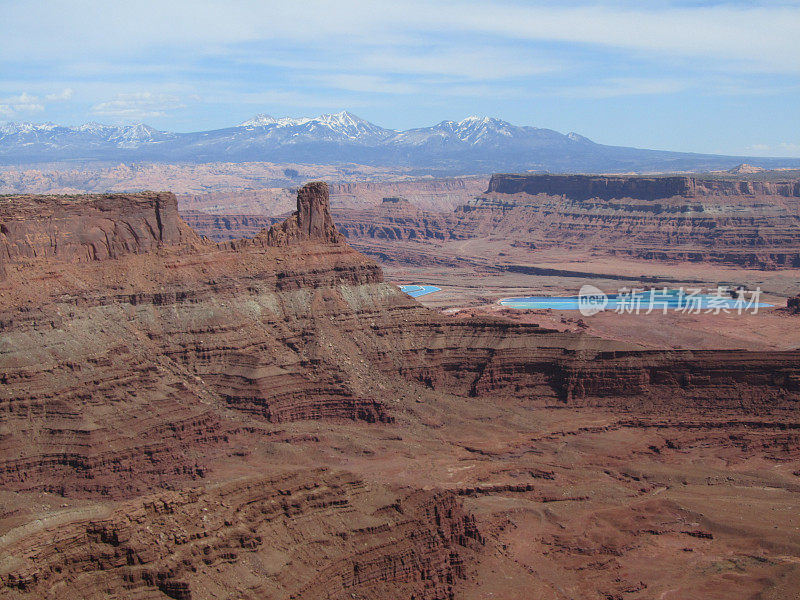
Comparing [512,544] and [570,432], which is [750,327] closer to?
[570,432]

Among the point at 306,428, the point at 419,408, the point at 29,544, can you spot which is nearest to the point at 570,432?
the point at 419,408

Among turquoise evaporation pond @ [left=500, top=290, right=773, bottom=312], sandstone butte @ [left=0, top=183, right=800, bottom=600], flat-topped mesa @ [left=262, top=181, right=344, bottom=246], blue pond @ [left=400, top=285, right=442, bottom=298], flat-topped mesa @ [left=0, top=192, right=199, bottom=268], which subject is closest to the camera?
sandstone butte @ [left=0, top=183, right=800, bottom=600]

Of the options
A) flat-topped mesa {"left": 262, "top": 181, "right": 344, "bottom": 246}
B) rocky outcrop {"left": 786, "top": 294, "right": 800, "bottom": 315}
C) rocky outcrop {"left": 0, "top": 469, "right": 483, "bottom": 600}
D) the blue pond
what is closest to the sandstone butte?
rocky outcrop {"left": 0, "top": 469, "right": 483, "bottom": 600}

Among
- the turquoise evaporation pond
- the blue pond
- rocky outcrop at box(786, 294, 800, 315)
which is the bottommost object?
the blue pond

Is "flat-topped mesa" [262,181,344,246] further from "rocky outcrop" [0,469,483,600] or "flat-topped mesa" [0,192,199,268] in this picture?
"rocky outcrop" [0,469,483,600]

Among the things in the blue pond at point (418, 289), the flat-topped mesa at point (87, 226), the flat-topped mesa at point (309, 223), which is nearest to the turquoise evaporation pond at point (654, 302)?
the blue pond at point (418, 289)

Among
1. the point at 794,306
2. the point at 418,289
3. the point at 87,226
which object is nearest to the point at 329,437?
the point at 87,226
